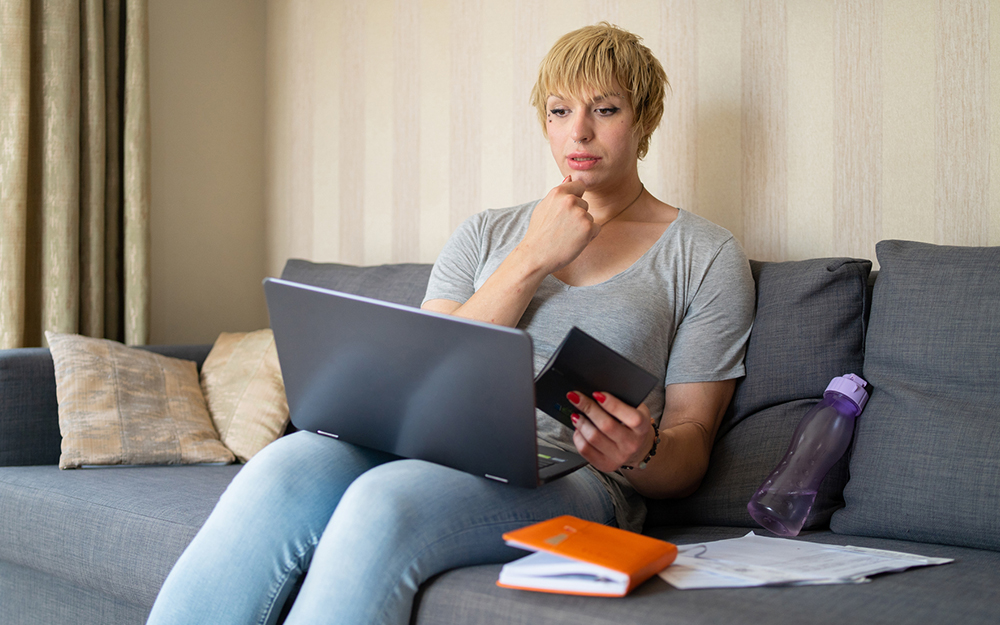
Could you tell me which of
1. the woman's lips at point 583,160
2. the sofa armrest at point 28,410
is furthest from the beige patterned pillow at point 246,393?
the woman's lips at point 583,160

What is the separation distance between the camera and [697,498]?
1.21 metres

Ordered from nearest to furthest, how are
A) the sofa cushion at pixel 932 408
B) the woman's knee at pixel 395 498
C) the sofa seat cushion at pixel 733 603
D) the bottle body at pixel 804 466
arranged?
the sofa seat cushion at pixel 733 603, the woman's knee at pixel 395 498, the sofa cushion at pixel 932 408, the bottle body at pixel 804 466

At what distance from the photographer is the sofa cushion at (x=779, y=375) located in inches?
47.1

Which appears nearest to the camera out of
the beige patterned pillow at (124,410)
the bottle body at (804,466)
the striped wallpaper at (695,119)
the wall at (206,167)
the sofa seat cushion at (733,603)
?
the sofa seat cushion at (733,603)

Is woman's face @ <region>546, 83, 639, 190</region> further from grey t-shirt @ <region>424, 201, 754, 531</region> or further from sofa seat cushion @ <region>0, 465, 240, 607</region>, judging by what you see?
sofa seat cushion @ <region>0, 465, 240, 607</region>

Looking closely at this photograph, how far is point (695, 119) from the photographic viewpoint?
1.72 metres

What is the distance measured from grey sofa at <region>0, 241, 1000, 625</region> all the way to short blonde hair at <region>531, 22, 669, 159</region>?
0.36 m

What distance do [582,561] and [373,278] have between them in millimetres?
1301

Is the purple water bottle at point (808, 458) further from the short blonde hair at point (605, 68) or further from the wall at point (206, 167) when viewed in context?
the wall at point (206, 167)

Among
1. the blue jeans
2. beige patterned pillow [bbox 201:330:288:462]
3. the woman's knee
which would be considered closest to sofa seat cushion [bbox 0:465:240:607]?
beige patterned pillow [bbox 201:330:288:462]

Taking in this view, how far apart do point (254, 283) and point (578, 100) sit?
1661mm

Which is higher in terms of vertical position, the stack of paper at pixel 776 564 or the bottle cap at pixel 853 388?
the bottle cap at pixel 853 388

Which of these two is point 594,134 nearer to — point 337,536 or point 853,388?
point 853,388

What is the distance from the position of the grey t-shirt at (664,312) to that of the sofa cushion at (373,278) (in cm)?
48
